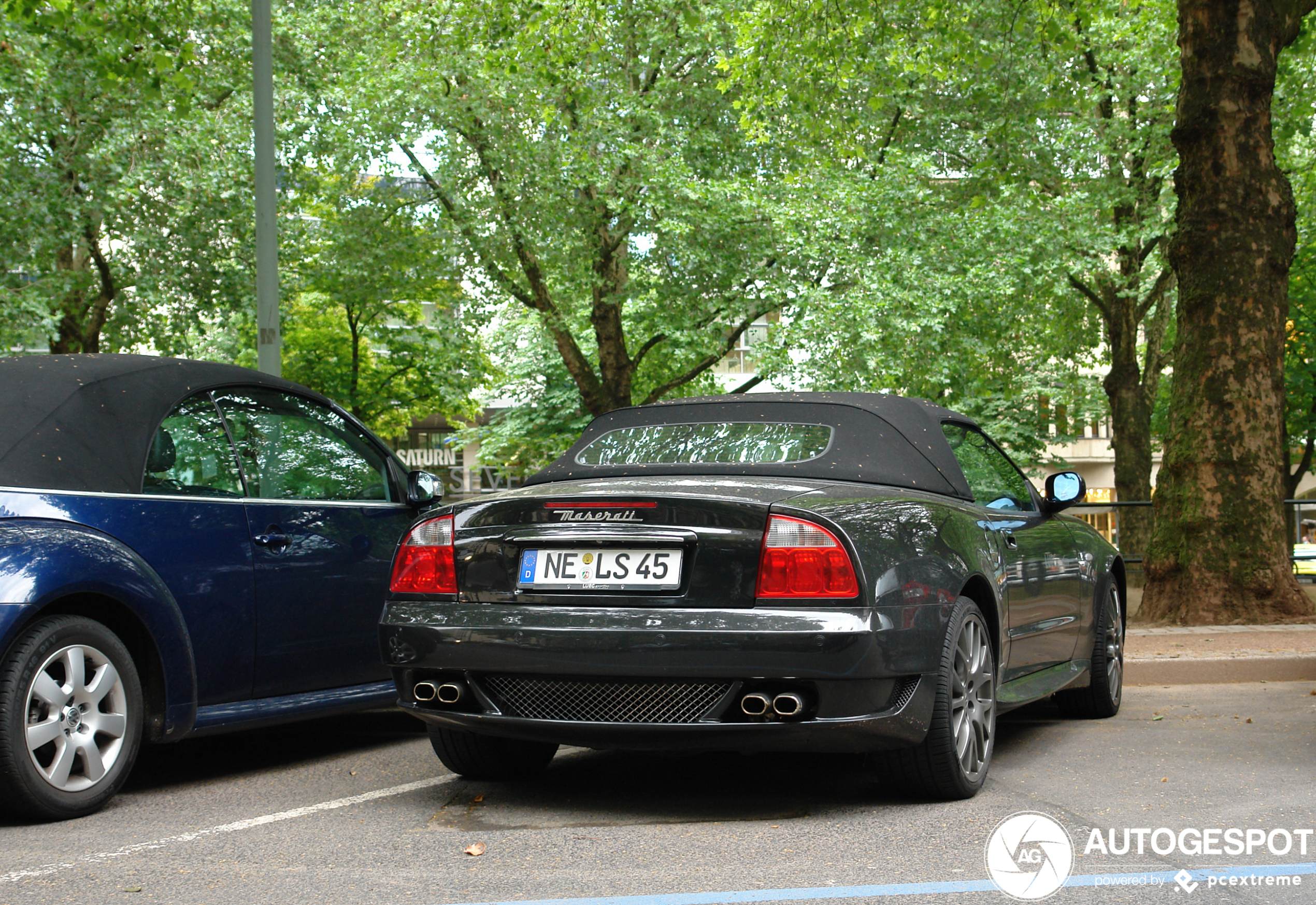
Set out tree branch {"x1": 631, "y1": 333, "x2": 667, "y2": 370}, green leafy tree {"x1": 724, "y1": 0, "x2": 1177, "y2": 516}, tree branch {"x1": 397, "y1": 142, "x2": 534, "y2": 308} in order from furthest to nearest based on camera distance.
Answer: tree branch {"x1": 631, "y1": 333, "x2": 667, "y2": 370}
tree branch {"x1": 397, "y1": 142, "x2": 534, "y2": 308}
green leafy tree {"x1": 724, "y1": 0, "x2": 1177, "y2": 516}

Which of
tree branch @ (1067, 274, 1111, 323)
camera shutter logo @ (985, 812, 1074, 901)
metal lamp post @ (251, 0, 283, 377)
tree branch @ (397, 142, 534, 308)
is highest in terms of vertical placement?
tree branch @ (397, 142, 534, 308)

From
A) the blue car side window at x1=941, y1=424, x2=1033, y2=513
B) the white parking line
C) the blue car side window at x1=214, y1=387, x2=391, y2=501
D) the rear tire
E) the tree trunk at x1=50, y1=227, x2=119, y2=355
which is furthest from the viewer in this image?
the tree trunk at x1=50, y1=227, x2=119, y2=355

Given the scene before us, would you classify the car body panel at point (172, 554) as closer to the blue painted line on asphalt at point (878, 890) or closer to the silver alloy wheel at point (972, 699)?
the blue painted line on asphalt at point (878, 890)

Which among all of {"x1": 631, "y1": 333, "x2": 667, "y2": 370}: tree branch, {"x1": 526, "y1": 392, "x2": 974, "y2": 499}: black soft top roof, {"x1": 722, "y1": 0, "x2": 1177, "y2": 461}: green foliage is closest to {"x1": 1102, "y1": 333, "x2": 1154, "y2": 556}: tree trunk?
{"x1": 722, "y1": 0, "x2": 1177, "y2": 461}: green foliage

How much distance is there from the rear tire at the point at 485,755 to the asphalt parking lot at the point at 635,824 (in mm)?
81

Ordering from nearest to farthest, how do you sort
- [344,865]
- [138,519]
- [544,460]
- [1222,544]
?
[344,865], [138,519], [1222,544], [544,460]

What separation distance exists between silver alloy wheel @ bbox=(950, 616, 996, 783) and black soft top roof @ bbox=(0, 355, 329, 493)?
3003mm

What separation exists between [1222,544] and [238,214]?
46.8 feet

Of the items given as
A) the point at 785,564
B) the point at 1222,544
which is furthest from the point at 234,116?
the point at 785,564

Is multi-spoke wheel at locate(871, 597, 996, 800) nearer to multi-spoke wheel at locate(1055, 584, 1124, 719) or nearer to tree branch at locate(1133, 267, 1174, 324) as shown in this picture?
multi-spoke wheel at locate(1055, 584, 1124, 719)

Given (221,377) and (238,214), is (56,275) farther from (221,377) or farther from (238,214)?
(221,377)

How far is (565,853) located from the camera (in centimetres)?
405

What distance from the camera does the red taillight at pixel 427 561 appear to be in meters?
4.73

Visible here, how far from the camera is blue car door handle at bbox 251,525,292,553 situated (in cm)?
546
